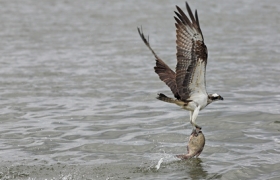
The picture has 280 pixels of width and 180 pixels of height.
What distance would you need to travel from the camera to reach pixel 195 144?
283 inches

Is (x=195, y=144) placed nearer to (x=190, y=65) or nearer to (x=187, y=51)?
(x=190, y=65)

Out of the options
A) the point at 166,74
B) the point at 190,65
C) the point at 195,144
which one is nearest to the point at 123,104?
the point at 166,74

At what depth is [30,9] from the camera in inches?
822

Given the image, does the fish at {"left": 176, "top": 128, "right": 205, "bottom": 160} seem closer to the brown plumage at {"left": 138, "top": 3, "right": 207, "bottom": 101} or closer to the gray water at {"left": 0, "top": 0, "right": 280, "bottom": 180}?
the gray water at {"left": 0, "top": 0, "right": 280, "bottom": 180}

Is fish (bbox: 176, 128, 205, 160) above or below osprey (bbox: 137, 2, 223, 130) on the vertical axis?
below

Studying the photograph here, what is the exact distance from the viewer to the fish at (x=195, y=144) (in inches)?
282

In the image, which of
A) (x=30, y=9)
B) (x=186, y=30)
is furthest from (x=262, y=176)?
(x=30, y=9)

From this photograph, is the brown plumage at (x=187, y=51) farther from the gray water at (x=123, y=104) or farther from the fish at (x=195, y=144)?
the gray water at (x=123, y=104)

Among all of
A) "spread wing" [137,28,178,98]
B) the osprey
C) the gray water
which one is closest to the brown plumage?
the osprey

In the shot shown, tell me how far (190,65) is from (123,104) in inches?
129

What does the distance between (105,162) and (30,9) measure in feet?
47.0

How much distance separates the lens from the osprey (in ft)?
22.0

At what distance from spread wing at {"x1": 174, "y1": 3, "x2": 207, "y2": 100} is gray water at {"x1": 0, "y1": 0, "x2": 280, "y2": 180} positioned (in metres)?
1.04

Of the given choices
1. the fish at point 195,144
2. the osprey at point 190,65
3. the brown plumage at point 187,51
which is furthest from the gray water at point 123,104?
the brown plumage at point 187,51
